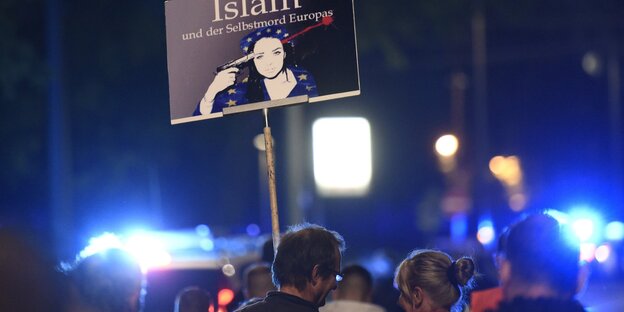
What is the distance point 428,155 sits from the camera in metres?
46.8

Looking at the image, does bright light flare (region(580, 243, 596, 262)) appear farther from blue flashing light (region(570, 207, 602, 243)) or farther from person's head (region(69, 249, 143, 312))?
person's head (region(69, 249, 143, 312))

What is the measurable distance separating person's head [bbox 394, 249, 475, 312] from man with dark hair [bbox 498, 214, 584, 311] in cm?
47

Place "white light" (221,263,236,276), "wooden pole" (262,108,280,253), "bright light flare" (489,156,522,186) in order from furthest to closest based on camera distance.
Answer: "bright light flare" (489,156,522,186) < "white light" (221,263,236,276) < "wooden pole" (262,108,280,253)

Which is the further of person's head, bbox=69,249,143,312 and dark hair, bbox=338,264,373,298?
dark hair, bbox=338,264,373,298

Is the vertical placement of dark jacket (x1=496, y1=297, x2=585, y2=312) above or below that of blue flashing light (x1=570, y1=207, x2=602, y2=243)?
above

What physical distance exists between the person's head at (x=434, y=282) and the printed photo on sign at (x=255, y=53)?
118 centimetres

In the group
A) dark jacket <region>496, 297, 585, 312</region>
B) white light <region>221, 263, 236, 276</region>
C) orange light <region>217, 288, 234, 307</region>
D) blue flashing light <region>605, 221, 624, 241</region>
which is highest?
dark jacket <region>496, 297, 585, 312</region>

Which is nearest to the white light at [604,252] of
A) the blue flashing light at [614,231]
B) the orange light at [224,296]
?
the blue flashing light at [614,231]


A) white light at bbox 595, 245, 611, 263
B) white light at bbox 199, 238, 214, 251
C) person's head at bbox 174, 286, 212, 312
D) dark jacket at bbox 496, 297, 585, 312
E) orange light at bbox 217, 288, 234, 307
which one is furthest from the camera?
white light at bbox 595, 245, 611, 263

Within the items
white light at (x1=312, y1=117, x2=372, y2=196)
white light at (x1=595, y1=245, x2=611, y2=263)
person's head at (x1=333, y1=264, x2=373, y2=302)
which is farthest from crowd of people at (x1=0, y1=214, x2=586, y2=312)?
white light at (x1=595, y1=245, x2=611, y2=263)

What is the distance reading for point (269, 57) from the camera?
580cm

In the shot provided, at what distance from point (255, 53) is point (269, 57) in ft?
0.29

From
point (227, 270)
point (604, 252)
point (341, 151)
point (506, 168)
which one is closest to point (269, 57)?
point (227, 270)

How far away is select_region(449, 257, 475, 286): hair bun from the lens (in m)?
4.95
